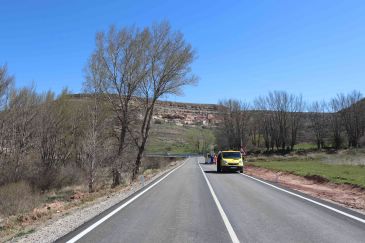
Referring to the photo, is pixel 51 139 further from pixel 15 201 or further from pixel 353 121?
pixel 353 121

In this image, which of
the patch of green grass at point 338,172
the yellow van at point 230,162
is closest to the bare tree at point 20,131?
the yellow van at point 230,162

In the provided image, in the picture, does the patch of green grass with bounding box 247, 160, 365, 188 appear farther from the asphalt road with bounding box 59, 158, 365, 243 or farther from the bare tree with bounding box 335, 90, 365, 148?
the bare tree with bounding box 335, 90, 365, 148

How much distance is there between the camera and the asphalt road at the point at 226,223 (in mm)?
8922

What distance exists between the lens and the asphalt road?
8.92 m

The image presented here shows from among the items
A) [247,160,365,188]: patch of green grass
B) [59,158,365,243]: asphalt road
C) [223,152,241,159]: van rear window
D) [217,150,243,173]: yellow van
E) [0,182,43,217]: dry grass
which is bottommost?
[0,182,43,217]: dry grass

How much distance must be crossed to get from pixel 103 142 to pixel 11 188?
933 centimetres

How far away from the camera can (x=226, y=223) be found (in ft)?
35.5

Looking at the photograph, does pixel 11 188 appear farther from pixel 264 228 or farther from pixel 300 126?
pixel 300 126

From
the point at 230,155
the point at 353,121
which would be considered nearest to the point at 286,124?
the point at 353,121

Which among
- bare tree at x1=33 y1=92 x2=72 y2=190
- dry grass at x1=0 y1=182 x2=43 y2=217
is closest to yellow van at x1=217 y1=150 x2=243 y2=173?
bare tree at x1=33 y1=92 x2=72 y2=190

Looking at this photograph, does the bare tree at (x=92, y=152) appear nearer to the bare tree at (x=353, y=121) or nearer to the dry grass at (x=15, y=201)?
the dry grass at (x=15, y=201)

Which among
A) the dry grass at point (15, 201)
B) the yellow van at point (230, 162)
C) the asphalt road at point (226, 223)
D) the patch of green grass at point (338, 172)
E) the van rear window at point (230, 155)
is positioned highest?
the van rear window at point (230, 155)

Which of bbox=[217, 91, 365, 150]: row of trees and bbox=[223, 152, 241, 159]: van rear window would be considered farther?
bbox=[217, 91, 365, 150]: row of trees

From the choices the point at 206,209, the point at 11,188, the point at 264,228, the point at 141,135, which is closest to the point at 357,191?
the point at 206,209
